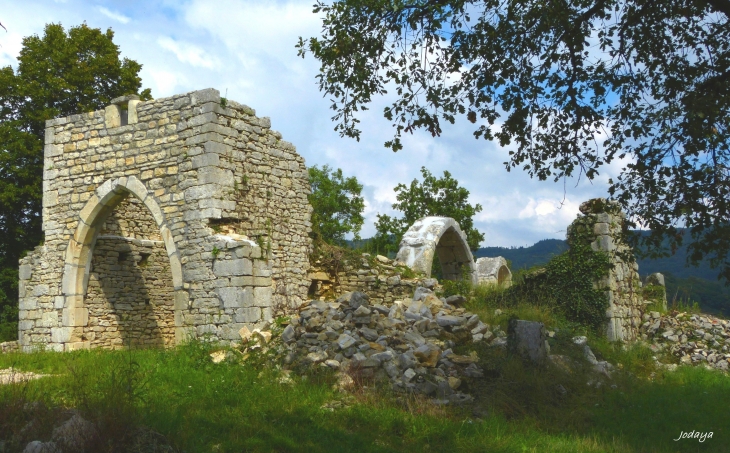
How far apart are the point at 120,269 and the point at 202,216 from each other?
177 inches

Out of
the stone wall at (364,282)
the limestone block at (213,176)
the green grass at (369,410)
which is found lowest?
the green grass at (369,410)

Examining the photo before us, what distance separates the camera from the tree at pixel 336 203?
32312 mm

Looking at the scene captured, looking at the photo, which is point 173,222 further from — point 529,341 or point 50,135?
point 529,341

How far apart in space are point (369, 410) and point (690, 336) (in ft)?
31.8

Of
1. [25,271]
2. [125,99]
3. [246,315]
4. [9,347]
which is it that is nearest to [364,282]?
[246,315]

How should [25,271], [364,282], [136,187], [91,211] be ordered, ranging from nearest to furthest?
[136,187], [91,211], [25,271], [364,282]

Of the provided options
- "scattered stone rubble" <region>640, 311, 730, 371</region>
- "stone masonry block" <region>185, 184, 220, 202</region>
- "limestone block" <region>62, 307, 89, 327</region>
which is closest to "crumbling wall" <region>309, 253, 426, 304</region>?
"stone masonry block" <region>185, 184, 220, 202</region>

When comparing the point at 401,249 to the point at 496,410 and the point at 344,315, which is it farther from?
the point at 496,410

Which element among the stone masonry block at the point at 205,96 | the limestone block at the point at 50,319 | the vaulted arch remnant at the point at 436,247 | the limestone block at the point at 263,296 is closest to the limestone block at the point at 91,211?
the limestone block at the point at 50,319

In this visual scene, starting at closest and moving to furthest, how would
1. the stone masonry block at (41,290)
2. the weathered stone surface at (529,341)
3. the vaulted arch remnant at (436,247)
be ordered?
the weathered stone surface at (529,341) < the stone masonry block at (41,290) < the vaulted arch remnant at (436,247)

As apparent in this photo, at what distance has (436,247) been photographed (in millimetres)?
18547

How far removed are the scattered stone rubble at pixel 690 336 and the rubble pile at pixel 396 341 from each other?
5346 mm

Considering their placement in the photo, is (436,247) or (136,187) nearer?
(136,187)

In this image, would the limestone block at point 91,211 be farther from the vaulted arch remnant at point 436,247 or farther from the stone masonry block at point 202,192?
the vaulted arch remnant at point 436,247
